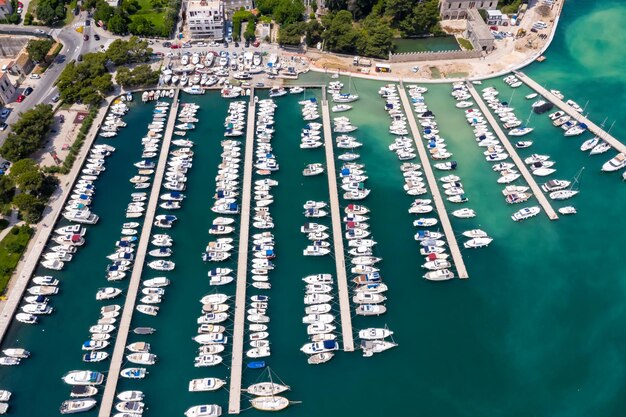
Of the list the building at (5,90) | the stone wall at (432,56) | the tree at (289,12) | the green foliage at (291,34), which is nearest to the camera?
the building at (5,90)

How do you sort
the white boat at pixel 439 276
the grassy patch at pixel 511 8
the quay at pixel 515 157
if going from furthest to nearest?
the grassy patch at pixel 511 8, the quay at pixel 515 157, the white boat at pixel 439 276

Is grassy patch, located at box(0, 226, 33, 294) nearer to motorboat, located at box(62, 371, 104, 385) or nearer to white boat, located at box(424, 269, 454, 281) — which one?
motorboat, located at box(62, 371, 104, 385)

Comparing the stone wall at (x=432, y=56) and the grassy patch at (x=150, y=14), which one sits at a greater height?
the grassy patch at (x=150, y=14)

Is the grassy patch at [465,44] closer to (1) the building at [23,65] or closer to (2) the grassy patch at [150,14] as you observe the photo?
(2) the grassy patch at [150,14]

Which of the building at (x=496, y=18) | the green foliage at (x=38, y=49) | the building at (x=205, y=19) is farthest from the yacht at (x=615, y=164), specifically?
the green foliage at (x=38, y=49)

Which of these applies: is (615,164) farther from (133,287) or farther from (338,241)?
(133,287)

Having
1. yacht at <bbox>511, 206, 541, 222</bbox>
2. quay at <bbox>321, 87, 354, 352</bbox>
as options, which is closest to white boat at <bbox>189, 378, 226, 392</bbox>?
quay at <bbox>321, 87, 354, 352</bbox>

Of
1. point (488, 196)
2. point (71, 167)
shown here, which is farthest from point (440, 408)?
point (71, 167)

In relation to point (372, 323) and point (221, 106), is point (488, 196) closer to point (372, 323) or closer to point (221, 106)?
point (372, 323)
